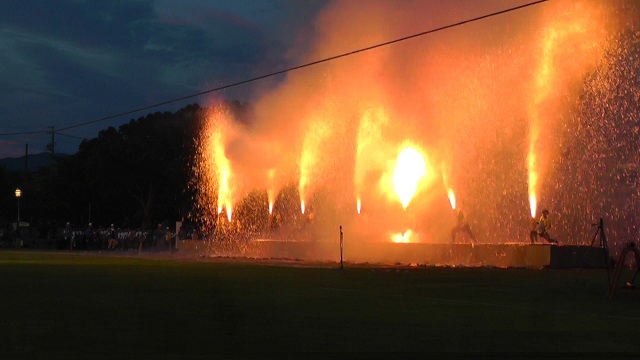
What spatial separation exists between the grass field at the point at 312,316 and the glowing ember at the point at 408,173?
68.9 feet

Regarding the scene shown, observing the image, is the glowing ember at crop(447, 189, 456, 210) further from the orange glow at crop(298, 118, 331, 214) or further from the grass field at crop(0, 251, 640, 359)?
the grass field at crop(0, 251, 640, 359)

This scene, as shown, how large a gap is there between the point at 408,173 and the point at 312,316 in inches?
1242

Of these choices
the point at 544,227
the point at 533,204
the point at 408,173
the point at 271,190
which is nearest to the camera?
the point at 544,227

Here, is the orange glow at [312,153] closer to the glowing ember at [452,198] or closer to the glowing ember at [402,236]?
the glowing ember at [402,236]

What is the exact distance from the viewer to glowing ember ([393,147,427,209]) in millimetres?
44531

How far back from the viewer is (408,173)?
1773 inches

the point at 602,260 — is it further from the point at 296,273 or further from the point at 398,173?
the point at 398,173

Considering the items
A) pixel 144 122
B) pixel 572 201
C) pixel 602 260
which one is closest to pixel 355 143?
pixel 572 201

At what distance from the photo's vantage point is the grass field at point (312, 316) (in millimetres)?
10609

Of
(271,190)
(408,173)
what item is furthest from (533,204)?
(271,190)

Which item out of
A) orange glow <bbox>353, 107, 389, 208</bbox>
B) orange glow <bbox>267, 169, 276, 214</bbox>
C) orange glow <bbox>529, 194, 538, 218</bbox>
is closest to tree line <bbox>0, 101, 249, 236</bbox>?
orange glow <bbox>267, 169, 276, 214</bbox>

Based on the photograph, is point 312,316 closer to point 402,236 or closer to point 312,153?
point 402,236

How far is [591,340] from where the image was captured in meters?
11.2

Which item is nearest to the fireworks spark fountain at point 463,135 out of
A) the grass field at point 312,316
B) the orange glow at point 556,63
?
Answer: the orange glow at point 556,63
